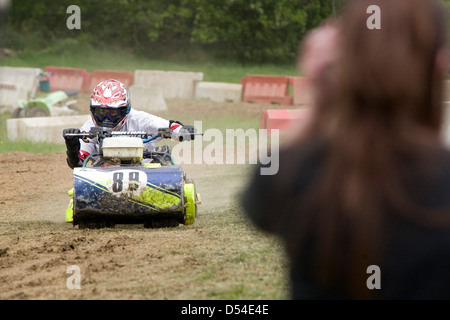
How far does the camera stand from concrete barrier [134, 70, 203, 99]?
2764cm

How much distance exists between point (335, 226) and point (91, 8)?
4073 cm

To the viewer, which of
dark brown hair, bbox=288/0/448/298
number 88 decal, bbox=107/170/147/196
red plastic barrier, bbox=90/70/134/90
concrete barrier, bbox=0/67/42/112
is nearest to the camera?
dark brown hair, bbox=288/0/448/298

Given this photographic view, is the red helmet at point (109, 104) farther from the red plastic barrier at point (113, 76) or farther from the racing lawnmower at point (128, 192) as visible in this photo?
the red plastic barrier at point (113, 76)

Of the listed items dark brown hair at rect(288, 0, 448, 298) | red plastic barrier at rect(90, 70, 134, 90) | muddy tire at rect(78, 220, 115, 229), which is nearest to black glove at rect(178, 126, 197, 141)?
muddy tire at rect(78, 220, 115, 229)

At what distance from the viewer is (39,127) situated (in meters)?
17.3

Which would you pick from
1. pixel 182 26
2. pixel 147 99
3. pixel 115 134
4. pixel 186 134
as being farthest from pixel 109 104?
pixel 182 26

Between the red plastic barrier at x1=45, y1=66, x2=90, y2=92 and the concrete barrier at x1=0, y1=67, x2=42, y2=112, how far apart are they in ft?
13.9

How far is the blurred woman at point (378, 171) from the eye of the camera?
2.04 metres

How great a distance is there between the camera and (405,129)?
2061 millimetres

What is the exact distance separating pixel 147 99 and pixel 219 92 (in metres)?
4.10

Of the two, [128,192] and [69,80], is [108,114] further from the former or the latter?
[69,80]

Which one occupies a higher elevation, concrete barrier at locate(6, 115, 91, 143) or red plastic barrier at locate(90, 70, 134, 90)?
red plastic barrier at locate(90, 70, 134, 90)

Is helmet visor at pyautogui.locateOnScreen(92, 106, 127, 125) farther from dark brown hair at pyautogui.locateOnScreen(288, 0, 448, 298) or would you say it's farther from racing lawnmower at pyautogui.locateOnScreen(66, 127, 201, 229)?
dark brown hair at pyautogui.locateOnScreen(288, 0, 448, 298)
